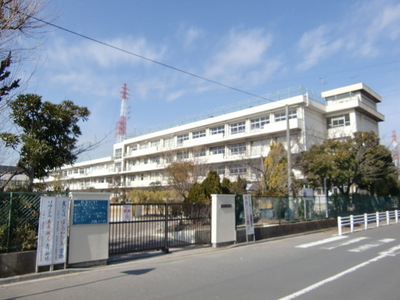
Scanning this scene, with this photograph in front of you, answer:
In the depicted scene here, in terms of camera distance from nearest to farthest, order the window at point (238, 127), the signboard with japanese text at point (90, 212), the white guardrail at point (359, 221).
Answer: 1. the signboard with japanese text at point (90, 212)
2. the white guardrail at point (359, 221)
3. the window at point (238, 127)

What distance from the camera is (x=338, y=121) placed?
36.9m

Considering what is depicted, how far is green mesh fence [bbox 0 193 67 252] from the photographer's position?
23.5ft

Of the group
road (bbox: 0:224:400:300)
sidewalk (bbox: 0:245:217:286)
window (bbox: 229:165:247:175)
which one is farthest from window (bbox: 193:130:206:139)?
road (bbox: 0:224:400:300)

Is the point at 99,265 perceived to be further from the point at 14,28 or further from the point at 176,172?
the point at 176,172

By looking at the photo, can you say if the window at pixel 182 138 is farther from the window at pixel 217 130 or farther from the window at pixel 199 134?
the window at pixel 217 130

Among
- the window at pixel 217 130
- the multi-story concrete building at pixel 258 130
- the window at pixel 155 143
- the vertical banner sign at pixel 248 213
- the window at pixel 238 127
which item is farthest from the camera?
the window at pixel 155 143

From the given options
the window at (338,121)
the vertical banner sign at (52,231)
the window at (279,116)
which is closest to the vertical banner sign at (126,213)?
the vertical banner sign at (52,231)

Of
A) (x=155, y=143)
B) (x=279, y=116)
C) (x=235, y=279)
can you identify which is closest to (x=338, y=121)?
(x=279, y=116)

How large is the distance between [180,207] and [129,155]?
4930 cm

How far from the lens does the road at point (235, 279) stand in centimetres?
581

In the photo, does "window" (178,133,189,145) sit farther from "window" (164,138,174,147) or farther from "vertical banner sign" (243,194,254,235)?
"vertical banner sign" (243,194,254,235)

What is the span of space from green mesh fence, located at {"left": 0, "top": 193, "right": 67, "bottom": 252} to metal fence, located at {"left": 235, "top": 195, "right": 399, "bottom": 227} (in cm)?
812

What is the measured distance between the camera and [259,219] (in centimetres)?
1500

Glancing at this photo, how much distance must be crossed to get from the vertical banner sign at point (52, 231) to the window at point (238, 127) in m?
33.5
